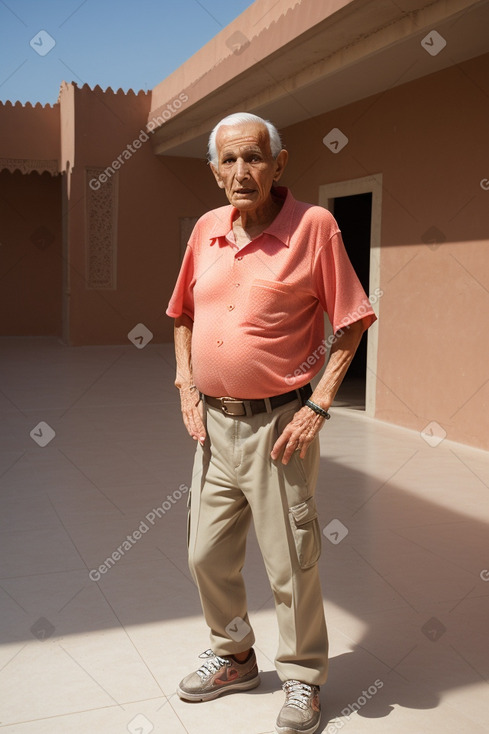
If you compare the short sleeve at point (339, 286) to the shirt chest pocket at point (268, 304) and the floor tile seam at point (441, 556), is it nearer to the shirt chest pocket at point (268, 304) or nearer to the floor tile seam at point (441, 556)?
the shirt chest pocket at point (268, 304)

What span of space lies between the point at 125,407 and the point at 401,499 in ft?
11.8

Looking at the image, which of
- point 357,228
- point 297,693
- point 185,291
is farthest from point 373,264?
point 297,693

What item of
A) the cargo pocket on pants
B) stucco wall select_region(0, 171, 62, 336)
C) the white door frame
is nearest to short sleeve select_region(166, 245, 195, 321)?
the cargo pocket on pants

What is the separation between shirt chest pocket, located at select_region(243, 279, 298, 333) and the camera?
7.13 feet

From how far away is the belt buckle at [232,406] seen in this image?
224cm

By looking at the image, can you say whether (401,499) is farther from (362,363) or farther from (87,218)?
(87,218)

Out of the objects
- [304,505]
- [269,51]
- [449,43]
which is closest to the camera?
[304,505]

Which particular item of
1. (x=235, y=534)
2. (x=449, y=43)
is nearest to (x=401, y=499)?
(x=235, y=534)

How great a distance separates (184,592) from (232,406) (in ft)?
4.32

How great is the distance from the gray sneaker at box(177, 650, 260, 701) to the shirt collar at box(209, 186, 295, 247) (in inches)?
51.8

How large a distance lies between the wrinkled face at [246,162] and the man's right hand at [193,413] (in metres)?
0.61

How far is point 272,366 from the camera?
2197 millimetres

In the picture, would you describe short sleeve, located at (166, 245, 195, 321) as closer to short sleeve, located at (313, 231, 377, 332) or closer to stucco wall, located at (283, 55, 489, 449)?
short sleeve, located at (313, 231, 377, 332)

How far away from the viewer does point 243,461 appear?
2240 mm
